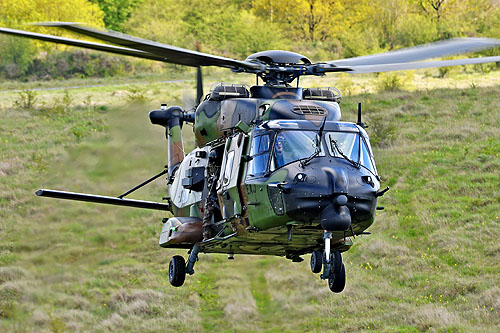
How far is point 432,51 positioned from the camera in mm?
13898

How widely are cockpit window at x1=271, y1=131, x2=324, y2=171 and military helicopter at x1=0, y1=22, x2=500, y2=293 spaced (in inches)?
0.6

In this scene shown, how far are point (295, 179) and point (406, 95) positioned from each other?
34.6 meters

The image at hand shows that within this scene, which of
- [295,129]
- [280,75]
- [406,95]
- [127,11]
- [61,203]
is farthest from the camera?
[127,11]

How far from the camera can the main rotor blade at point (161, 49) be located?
37.3 ft

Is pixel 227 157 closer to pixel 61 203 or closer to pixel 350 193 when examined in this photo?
pixel 350 193

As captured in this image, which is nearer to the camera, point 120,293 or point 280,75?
point 280,75

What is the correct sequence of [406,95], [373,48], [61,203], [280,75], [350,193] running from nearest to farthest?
1. [350,193]
2. [280,75]
3. [61,203]
4. [406,95]
5. [373,48]

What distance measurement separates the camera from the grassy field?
25.0 metres

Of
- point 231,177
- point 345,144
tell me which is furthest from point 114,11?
point 345,144

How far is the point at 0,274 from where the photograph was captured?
27.2 m

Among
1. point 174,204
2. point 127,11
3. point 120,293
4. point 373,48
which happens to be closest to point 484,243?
point 120,293

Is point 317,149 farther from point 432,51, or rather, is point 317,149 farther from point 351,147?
point 432,51

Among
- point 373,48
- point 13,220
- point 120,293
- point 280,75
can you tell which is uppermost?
point 280,75

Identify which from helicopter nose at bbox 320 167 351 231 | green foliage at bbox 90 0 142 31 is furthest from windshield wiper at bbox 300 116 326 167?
green foliage at bbox 90 0 142 31
